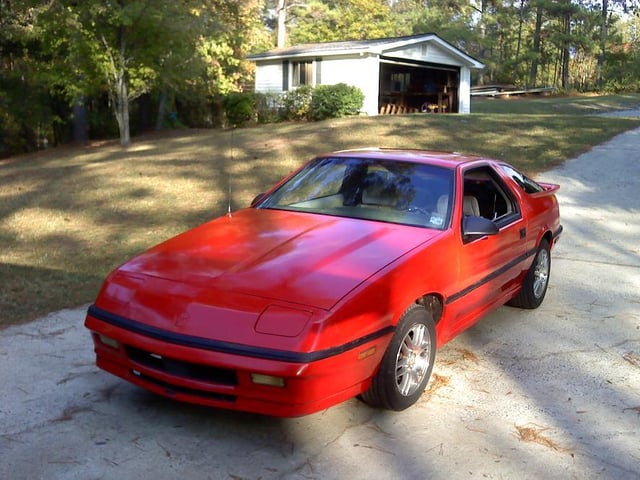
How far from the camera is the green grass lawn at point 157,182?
7.08 m

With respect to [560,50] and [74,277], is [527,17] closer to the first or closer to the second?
[560,50]

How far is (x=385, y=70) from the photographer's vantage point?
29.6 m

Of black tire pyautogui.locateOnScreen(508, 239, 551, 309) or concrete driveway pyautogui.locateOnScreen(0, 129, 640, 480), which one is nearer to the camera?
concrete driveway pyautogui.locateOnScreen(0, 129, 640, 480)

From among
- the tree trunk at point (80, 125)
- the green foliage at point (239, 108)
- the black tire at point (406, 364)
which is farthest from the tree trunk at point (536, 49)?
the black tire at point (406, 364)

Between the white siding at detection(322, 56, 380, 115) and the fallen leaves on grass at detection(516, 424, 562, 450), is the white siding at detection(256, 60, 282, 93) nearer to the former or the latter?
the white siding at detection(322, 56, 380, 115)

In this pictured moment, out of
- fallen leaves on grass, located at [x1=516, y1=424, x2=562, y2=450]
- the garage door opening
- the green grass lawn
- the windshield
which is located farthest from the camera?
the garage door opening

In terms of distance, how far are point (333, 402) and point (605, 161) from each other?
12687 millimetres

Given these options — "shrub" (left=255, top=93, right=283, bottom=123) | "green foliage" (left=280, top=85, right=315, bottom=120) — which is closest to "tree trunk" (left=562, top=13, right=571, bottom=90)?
"shrub" (left=255, top=93, right=283, bottom=123)

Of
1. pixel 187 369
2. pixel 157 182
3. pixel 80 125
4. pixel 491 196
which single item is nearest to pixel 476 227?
pixel 491 196

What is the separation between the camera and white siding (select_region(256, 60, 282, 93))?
97.7 ft

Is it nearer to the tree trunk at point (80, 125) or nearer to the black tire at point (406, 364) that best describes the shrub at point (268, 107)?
the tree trunk at point (80, 125)

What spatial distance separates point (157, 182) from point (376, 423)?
995 cm

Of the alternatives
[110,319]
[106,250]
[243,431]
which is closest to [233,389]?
[243,431]

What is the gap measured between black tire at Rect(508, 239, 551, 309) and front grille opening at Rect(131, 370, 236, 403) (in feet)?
10.5
